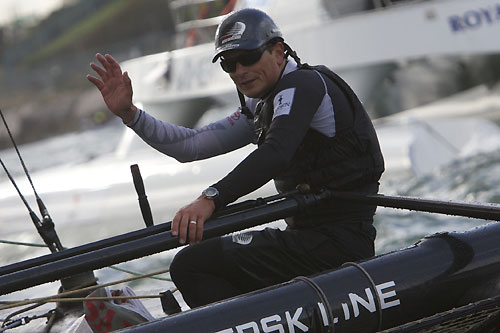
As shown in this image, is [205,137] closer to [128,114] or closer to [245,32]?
[128,114]

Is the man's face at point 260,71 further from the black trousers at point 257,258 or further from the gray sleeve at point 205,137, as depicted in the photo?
the black trousers at point 257,258

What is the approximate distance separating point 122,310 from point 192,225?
1.76 ft

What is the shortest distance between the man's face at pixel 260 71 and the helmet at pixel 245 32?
0.03m

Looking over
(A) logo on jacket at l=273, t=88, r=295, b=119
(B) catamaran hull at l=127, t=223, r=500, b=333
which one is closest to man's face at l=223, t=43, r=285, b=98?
(A) logo on jacket at l=273, t=88, r=295, b=119

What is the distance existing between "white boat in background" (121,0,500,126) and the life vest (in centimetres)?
855

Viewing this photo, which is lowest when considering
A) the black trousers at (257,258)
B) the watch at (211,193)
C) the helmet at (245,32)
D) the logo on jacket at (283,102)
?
the black trousers at (257,258)

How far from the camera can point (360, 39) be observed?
1110cm

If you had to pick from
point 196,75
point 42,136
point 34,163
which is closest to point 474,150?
point 196,75

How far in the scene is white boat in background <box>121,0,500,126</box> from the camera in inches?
422

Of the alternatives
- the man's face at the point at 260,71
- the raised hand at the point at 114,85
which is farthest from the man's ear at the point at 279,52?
the raised hand at the point at 114,85

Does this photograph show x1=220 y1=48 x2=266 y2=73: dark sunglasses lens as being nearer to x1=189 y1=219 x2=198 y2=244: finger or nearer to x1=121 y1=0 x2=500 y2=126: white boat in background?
x1=189 y1=219 x2=198 y2=244: finger

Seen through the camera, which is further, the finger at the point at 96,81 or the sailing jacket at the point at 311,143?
the finger at the point at 96,81

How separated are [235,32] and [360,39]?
8.80 meters

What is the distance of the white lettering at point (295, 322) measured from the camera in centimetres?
204
